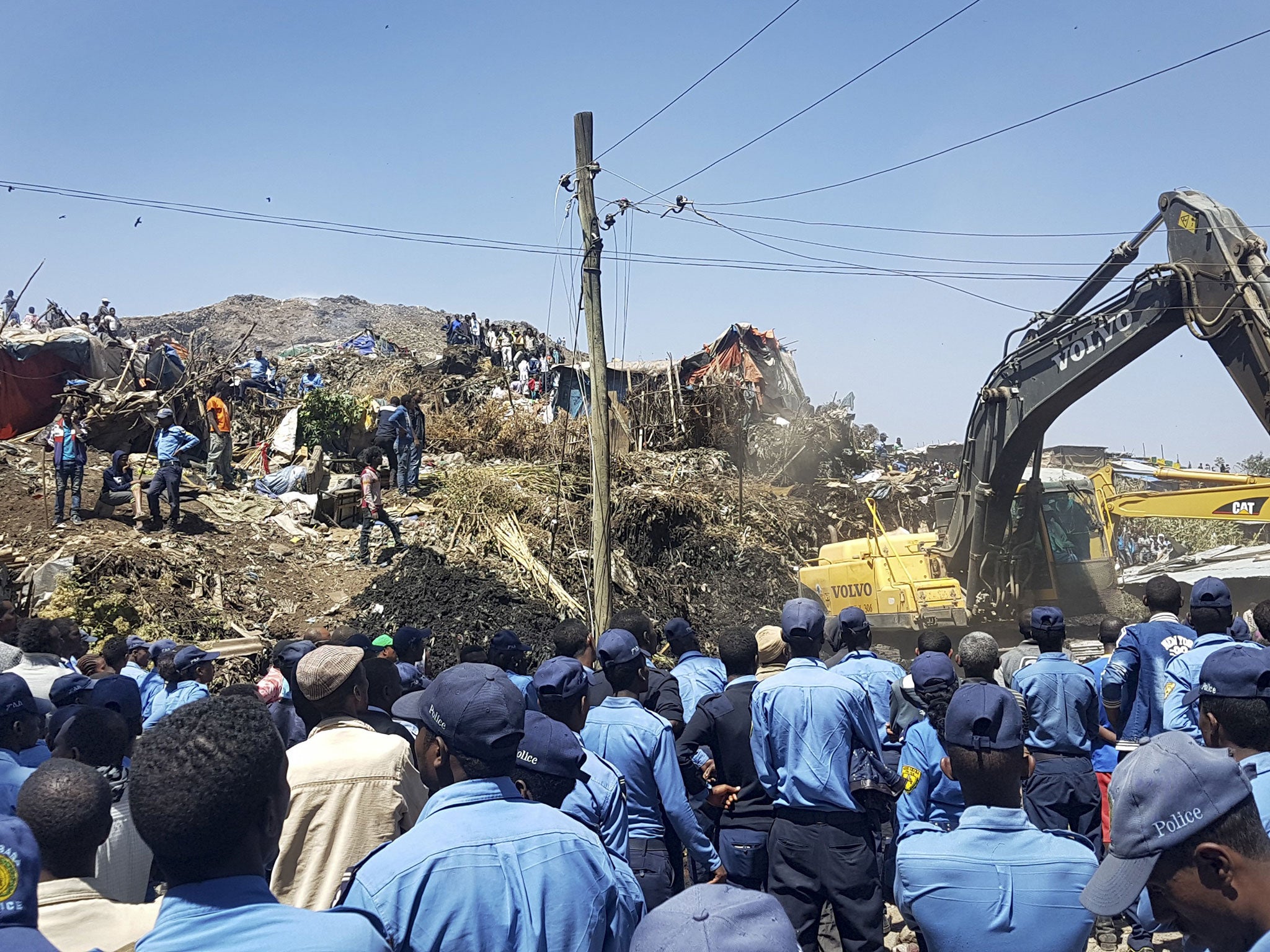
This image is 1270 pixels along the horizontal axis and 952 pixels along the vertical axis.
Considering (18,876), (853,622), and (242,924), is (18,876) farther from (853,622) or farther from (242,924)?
(853,622)

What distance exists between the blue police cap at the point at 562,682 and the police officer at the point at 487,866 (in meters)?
1.42

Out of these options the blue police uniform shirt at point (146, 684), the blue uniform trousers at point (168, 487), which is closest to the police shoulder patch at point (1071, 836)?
the blue police uniform shirt at point (146, 684)

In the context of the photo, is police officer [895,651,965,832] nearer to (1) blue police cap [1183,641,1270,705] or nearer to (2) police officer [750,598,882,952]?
(2) police officer [750,598,882,952]

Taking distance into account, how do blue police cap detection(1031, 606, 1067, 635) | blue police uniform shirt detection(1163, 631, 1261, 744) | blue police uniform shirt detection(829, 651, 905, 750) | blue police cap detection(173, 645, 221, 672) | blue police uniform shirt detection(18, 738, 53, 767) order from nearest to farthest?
blue police uniform shirt detection(18, 738, 53, 767), blue police uniform shirt detection(1163, 631, 1261, 744), blue police cap detection(1031, 606, 1067, 635), blue police uniform shirt detection(829, 651, 905, 750), blue police cap detection(173, 645, 221, 672)

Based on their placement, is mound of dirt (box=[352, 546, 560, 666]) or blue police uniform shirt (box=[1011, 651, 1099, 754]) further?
mound of dirt (box=[352, 546, 560, 666])

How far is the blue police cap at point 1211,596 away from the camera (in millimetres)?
5219

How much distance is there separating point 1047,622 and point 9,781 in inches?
214

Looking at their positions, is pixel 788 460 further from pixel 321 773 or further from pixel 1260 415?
pixel 321 773

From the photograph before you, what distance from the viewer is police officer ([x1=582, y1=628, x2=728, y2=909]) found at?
14.3 ft

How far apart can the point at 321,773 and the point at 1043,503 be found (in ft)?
37.7

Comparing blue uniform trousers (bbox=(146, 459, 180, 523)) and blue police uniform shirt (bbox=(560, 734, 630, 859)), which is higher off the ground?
blue uniform trousers (bbox=(146, 459, 180, 523))

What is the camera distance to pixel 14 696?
4.23 metres

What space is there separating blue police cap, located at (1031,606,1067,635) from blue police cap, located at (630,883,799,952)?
4.56 meters

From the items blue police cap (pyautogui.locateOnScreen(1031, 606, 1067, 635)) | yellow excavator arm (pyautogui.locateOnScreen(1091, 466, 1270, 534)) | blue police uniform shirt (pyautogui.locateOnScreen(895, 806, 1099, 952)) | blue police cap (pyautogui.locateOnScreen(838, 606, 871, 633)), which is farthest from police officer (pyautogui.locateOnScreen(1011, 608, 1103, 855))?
yellow excavator arm (pyautogui.locateOnScreen(1091, 466, 1270, 534))
